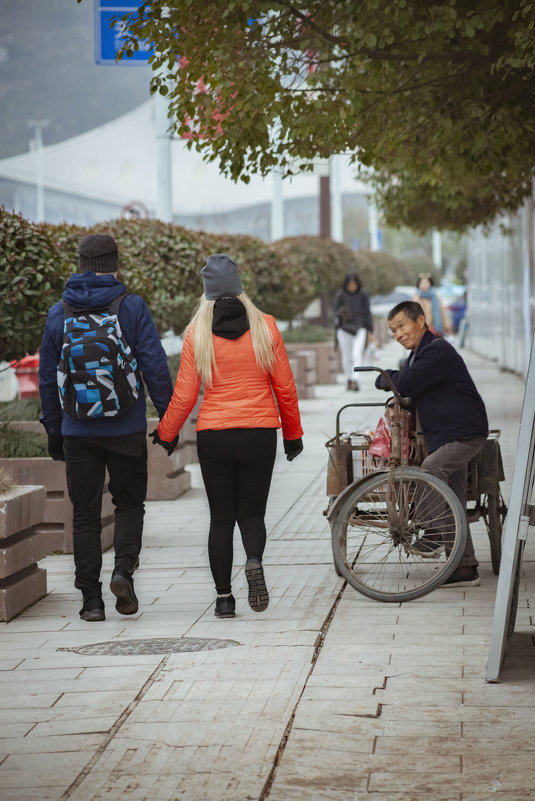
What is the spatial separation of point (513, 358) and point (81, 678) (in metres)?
23.3

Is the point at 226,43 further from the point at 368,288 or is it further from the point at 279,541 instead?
the point at 368,288

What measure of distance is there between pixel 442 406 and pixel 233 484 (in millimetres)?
1171

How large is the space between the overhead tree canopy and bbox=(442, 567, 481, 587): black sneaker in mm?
2958

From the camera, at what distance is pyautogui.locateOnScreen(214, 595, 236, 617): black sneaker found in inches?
273

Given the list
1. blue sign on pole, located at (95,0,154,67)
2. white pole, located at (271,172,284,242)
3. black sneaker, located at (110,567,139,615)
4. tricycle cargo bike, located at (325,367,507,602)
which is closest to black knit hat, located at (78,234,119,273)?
tricycle cargo bike, located at (325,367,507,602)

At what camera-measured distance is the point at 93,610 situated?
700 cm

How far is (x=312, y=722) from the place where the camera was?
5039 millimetres

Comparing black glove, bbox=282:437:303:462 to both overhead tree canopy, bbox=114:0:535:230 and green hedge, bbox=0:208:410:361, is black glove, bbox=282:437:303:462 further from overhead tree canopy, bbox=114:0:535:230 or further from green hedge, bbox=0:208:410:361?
green hedge, bbox=0:208:410:361

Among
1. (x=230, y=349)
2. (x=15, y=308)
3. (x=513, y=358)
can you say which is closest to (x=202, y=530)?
(x=15, y=308)

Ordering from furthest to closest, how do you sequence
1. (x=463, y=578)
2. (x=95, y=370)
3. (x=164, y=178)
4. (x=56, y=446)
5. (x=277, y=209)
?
(x=277, y=209) < (x=164, y=178) < (x=463, y=578) < (x=56, y=446) < (x=95, y=370)

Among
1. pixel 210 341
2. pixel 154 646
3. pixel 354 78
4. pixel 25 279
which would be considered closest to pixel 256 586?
pixel 154 646

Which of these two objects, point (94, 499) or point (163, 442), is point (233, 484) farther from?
point (94, 499)

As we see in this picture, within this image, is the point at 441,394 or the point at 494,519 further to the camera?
the point at 494,519

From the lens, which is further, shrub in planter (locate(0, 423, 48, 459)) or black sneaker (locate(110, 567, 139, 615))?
shrub in planter (locate(0, 423, 48, 459))
